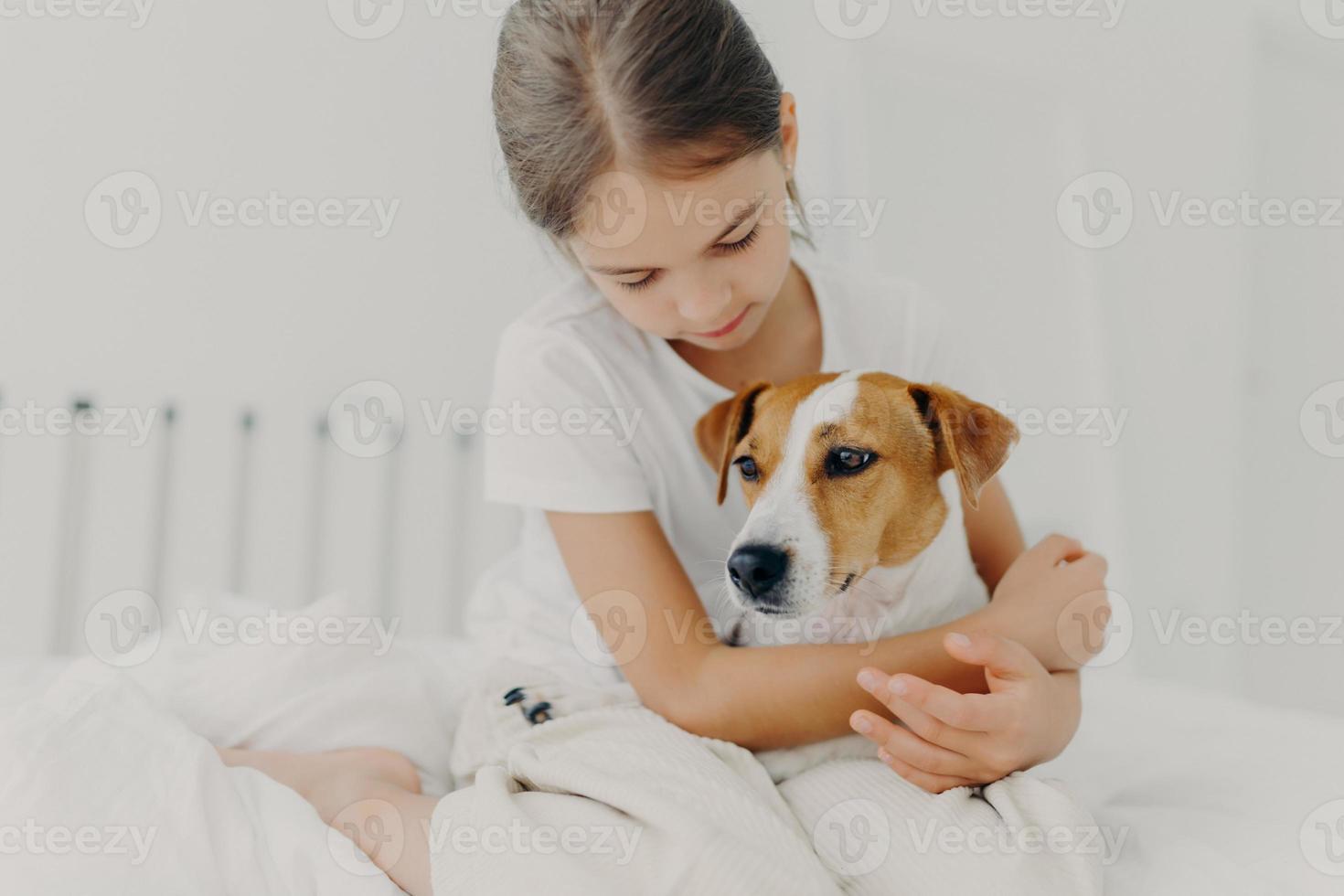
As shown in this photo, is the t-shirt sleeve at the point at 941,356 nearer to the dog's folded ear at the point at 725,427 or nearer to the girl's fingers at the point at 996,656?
the dog's folded ear at the point at 725,427

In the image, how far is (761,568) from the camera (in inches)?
41.3

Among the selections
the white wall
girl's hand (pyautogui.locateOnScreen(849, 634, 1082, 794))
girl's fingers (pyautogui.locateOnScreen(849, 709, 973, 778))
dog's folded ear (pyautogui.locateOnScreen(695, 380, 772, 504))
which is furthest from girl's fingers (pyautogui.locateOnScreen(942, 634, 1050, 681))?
the white wall

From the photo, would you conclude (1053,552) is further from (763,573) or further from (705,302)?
(705,302)

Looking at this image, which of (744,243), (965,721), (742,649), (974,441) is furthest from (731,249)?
(965,721)

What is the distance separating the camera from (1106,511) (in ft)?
12.1

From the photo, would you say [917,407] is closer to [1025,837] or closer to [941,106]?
[1025,837]

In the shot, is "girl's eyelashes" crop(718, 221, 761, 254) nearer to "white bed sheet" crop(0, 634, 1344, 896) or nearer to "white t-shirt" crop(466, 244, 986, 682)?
"white t-shirt" crop(466, 244, 986, 682)

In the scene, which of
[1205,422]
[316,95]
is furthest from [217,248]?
[1205,422]

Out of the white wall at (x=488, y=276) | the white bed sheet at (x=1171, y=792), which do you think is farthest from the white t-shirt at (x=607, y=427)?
the white wall at (x=488, y=276)

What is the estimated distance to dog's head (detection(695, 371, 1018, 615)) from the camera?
108cm

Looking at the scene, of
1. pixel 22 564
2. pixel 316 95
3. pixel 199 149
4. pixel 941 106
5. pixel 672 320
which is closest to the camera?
pixel 672 320

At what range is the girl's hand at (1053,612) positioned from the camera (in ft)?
3.66

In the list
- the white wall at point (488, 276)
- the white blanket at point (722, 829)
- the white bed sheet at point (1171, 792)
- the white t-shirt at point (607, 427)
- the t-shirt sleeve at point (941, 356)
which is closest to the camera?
the white blanket at point (722, 829)

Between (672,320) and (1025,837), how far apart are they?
0.72 meters
